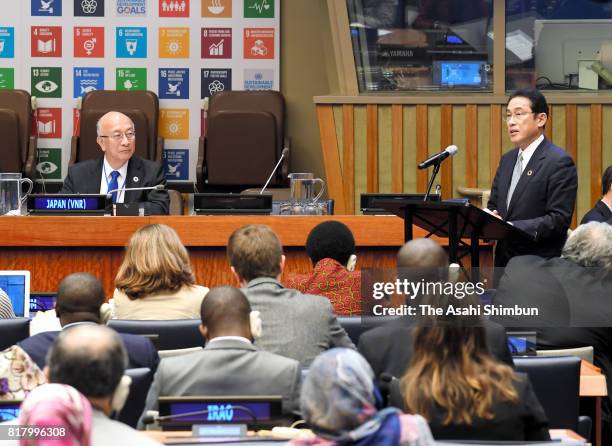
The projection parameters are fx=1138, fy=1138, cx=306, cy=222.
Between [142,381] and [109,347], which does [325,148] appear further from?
[109,347]

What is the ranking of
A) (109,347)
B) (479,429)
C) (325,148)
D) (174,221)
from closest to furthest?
(109,347) < (479,429) < (174,221) < (325,148)

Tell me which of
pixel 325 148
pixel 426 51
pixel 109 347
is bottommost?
pixel 109 347

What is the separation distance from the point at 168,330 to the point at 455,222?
1.70m

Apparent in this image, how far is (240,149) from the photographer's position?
8797 millimetres

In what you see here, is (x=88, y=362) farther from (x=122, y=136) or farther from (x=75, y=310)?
(x=122, y=136)

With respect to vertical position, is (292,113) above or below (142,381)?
above

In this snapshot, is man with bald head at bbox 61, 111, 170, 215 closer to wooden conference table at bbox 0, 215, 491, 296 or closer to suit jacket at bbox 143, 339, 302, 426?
wooden conference table at bbox 0, 215, 491, 296

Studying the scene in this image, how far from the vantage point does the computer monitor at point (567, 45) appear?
8.47 meters

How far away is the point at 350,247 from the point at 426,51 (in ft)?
13.3

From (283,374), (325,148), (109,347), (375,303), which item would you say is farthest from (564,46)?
(109,347)

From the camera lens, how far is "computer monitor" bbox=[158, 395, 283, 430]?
2752mm

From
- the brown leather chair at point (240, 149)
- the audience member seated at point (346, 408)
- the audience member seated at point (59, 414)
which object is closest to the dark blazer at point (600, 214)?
the brown leather chair at point (240, 149)

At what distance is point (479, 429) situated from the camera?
111 inches

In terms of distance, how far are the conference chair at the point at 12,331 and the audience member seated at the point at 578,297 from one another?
1.75m
